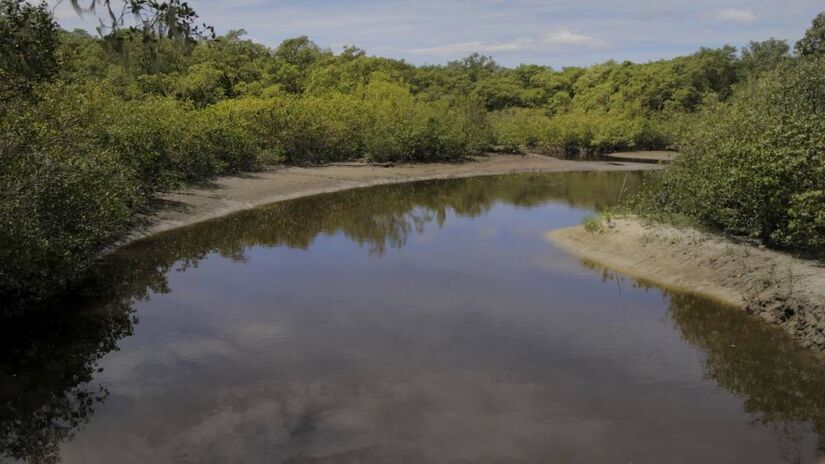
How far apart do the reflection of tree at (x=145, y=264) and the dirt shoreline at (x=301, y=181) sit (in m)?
1.16

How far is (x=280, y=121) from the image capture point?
136 ft

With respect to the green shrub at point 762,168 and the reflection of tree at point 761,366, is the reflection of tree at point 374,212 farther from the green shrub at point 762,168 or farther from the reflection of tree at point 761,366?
the reflection of tree at point 761,366

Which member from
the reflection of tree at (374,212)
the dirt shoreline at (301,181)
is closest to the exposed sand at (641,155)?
the dirt shoreline at (301,181)

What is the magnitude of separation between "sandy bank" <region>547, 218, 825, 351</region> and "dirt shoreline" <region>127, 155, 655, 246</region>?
15.6 meters

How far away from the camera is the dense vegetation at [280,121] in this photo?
13.4 metres

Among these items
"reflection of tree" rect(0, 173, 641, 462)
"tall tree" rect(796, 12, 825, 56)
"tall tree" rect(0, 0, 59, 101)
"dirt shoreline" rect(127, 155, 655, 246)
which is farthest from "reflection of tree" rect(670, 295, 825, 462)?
"tall tree" rect(796, 12, 825, 56)

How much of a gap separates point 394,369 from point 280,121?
31.9 meters

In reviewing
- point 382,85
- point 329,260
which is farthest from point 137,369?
point 382,85

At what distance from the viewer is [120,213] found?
61.5 ft

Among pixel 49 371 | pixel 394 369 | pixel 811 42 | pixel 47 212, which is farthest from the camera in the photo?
pixel 811 42

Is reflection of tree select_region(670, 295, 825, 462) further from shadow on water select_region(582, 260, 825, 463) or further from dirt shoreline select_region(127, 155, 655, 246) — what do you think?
dirt shoreline select_region(127, 155, 655, 246)

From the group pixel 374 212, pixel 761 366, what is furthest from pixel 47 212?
pixel 374 212

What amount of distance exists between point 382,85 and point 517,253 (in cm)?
3577

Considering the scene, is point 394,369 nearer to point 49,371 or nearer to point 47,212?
point 49,371
